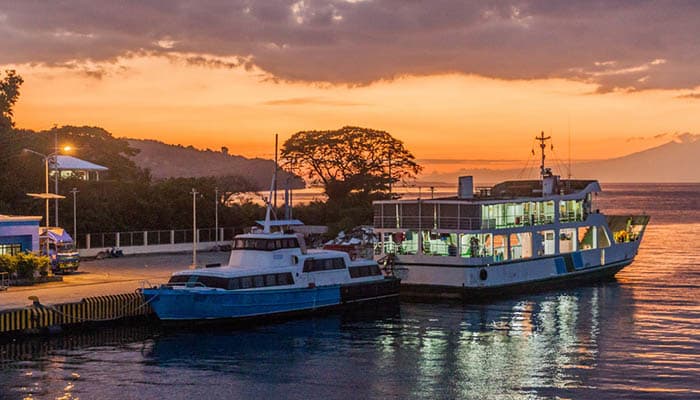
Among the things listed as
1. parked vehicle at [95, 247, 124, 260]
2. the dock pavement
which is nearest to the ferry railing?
the dock pavement

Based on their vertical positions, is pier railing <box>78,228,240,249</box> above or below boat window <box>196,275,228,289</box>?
above

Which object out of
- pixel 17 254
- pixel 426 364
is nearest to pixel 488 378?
pixel 426 364

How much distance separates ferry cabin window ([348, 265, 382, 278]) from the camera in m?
54.0

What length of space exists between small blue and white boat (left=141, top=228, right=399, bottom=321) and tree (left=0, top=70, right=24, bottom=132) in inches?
1786

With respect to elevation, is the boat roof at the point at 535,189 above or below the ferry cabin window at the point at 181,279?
above

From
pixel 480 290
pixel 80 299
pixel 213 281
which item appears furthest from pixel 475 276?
pixel 80 299

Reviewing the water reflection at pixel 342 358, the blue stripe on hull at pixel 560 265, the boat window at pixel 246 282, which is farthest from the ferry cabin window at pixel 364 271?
the blue stripe on hull at pixel 560 265

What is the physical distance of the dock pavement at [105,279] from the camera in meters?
48.0

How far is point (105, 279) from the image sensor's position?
57.3 m

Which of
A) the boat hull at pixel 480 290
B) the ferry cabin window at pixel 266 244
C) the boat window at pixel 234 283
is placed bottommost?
→ the boat hull at pixel 480 290

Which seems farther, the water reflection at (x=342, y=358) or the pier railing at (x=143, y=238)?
the pier railing at (x=143, y=238)

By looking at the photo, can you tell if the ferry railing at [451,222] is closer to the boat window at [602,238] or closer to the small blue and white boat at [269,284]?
the small blue and white boat at [269,284]

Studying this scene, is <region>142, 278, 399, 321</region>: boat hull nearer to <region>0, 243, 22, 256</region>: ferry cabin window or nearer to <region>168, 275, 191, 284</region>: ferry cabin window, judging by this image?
<region>168, 275, 191, 284</region>: ferry cabin window

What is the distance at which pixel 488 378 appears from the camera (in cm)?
3659
